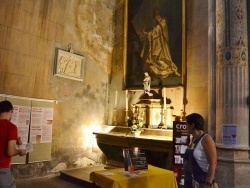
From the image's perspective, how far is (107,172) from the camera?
11.6 ft

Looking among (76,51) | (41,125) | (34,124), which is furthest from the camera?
(76,51)

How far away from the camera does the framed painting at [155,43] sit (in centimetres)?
783

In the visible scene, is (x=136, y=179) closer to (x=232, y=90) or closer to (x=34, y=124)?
(x=232, y=90)

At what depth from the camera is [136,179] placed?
3314mm

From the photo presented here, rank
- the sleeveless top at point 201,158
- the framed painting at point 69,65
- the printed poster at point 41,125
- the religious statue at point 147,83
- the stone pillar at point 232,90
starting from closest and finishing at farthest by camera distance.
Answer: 1. the sleeveless top at point 201,158
2. the stone pillar at point 232,90
3. the printed poster at point 41,125
4. the framed painting at point 69,65
5. the religious statue at point 147,83

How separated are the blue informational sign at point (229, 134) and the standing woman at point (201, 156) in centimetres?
265

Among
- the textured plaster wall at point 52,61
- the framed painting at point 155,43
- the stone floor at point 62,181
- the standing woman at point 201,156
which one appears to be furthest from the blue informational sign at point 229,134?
the textured plaster wall at point 52,61

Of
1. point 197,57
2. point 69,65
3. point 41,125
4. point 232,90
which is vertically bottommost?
point 41,125

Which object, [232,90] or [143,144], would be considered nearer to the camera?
[232,90]

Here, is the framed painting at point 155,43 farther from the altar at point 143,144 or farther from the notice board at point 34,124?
the notice board at point 34,124

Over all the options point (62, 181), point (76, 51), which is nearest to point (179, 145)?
point (62, 181)

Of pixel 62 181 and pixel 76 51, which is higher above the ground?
pixel 76 51

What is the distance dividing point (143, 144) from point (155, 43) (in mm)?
3598

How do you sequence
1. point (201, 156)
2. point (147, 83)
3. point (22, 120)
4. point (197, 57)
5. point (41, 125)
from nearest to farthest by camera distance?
point (201, 156) < point (22, 120) < point (41, 125) < point (197, 57) < point (147, 83)
